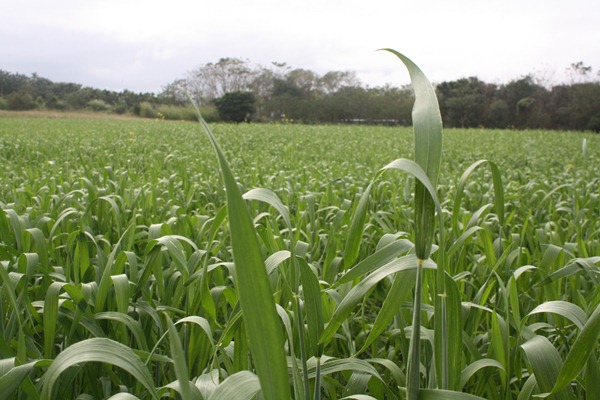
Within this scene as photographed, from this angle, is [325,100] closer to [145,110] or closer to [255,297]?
[145,110]

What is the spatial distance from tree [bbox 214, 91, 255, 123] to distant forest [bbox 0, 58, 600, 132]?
0.08m

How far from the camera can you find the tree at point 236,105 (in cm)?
3497

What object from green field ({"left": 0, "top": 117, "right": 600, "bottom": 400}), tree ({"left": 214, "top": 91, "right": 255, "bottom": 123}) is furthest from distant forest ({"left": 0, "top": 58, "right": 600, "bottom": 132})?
green field ({"left": 0, "top": 117, "right": 600, "bottom": 400})

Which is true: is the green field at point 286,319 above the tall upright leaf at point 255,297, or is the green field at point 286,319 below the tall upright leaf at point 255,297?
below

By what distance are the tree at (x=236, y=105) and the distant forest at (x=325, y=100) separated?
0.08m

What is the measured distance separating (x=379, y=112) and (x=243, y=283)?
37.8m

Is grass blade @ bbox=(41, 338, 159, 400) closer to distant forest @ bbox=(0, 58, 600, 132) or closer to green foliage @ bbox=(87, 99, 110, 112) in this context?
distant forest @ bbox=(0, 58, 600, 132)

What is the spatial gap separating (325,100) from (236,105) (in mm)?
7926

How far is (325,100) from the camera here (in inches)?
1523

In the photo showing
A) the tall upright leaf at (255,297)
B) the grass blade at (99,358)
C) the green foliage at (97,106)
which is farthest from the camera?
the green foliage at (97,106)

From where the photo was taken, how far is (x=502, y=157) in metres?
9.20

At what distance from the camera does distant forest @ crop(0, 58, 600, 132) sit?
2955 cm

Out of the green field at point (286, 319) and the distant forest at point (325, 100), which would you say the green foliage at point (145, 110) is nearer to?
the distant forest at point (325, 100)

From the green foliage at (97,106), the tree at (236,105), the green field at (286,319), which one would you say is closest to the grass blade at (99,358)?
the green field at (286,319)
